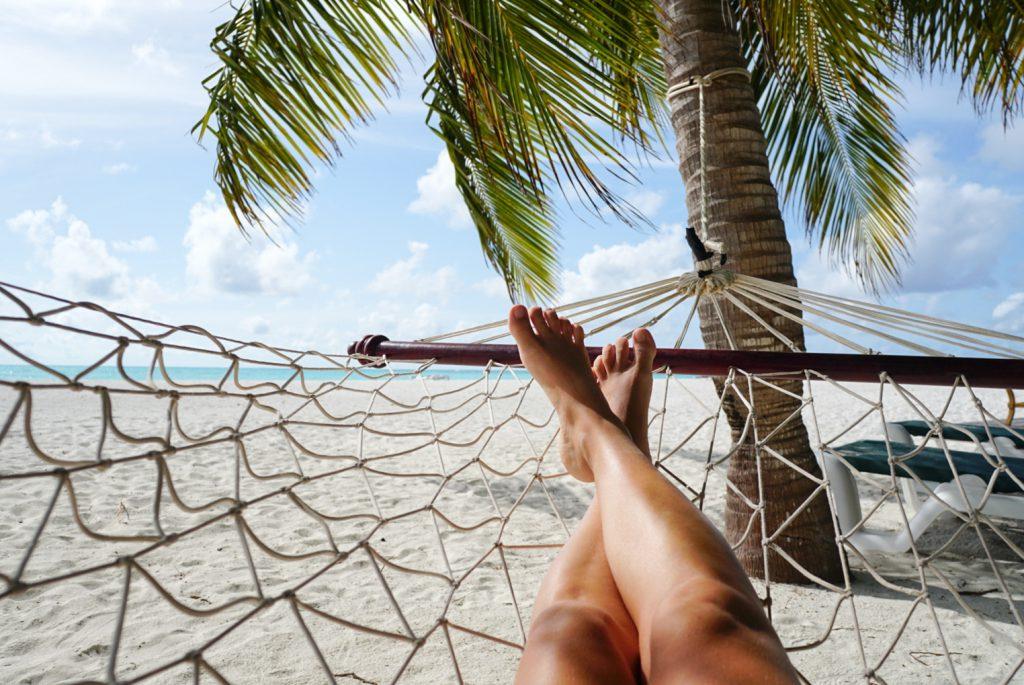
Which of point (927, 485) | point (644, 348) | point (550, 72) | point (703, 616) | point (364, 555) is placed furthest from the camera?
point (364, 555)

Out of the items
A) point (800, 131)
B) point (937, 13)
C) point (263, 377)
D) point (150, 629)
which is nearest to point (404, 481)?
point (150, 629)

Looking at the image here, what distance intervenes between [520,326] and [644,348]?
222 millimetres

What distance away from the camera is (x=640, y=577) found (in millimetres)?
638

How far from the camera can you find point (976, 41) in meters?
2.51

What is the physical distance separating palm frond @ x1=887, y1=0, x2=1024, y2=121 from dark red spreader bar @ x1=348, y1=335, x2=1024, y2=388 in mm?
1789

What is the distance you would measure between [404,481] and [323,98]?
1.74m

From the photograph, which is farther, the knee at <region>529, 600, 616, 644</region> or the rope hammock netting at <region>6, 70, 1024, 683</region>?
the rope hammock netting at <region>6, 70, 1024, 683</region>

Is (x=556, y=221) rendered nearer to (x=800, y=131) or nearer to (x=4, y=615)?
(x=800, y=131)

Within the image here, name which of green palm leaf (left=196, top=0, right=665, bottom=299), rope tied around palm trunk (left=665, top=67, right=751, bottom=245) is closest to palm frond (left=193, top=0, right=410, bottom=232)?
green palm leaf (left=196, top=0, right=665, bottom=299)

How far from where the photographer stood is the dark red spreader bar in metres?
1.02

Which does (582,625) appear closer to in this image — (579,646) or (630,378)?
(579,646)

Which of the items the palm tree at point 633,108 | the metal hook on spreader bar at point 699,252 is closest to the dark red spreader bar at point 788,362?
the metal hook on spreader bar at point 699,252

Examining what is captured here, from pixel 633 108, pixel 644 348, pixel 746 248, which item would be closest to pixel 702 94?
pixel 633 108

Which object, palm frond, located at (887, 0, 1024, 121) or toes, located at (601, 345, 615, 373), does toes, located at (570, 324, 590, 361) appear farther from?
palm frond, located at (887, 0, 1024, 121)
